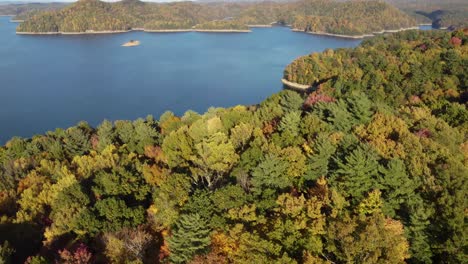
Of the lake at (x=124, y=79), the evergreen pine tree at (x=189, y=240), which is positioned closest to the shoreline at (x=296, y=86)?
the lake at (x=124, y=79)

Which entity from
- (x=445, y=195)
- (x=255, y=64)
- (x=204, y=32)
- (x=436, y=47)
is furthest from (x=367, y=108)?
(x=204, y=32)

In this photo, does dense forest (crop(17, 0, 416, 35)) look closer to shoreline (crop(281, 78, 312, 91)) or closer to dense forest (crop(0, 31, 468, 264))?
shoreline (crop(281, 78, 312, 91))

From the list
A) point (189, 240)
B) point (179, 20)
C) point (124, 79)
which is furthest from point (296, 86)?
point (179, 20)

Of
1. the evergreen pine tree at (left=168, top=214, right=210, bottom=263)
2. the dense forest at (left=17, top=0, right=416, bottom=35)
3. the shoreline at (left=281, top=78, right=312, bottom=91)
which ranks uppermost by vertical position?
the dense forest at (left=17, top=0, right=416, bottom=35)

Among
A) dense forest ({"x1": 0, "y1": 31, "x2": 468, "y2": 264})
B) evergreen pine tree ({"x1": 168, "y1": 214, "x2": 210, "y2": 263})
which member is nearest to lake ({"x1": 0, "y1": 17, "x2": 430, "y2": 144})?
dense forest ({"x1": 0, "y1": 31, "x2": 468, "y2": 264})

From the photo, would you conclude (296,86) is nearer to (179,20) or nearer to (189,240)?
(189,240)
